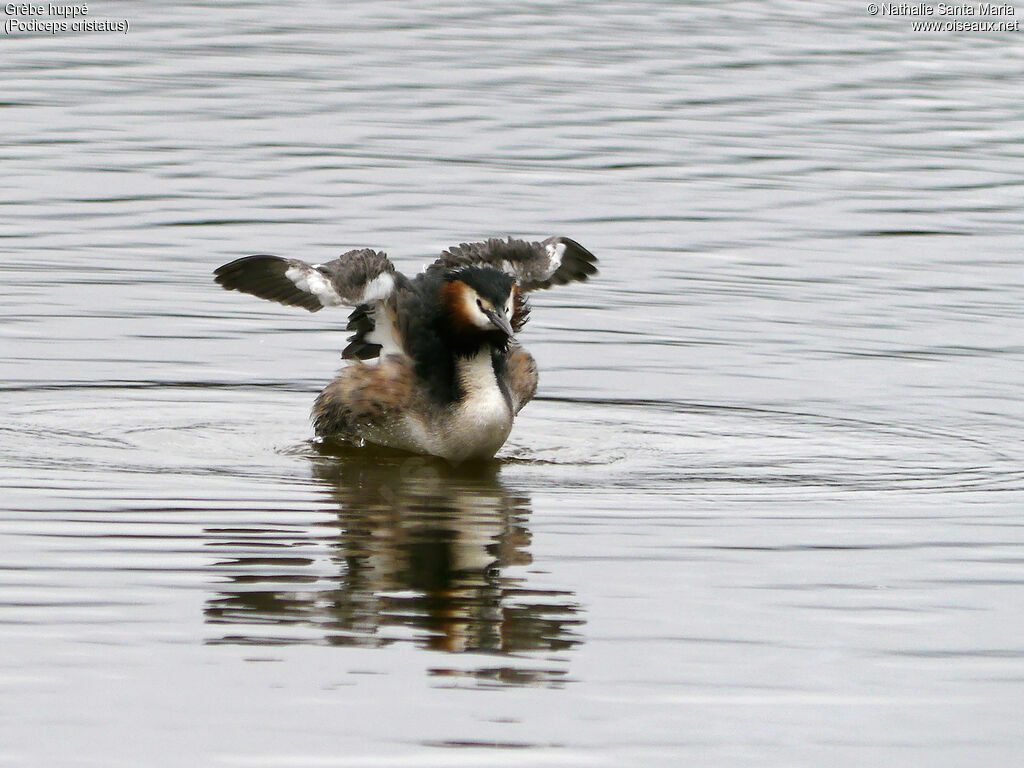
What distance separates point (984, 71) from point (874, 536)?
17.0m

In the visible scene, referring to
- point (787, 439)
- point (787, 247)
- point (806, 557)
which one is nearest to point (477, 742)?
point (806, 557)

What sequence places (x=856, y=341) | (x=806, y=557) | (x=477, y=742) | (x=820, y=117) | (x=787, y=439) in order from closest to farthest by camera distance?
1. (x=477, y=742)
2. (x=806, y=557)
3. (x=787, y=439)
4. (x=856, y=341)
5. (x=820, y=117)

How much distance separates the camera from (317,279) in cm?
1320

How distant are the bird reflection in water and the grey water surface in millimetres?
32

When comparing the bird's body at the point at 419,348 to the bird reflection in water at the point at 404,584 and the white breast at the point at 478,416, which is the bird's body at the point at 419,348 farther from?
the bird reflection in water at the point at 404,584

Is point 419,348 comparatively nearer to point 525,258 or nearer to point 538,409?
point 525,258

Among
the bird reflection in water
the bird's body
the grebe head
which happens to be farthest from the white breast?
the bird reflection in water

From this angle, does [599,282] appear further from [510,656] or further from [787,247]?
[510,656]

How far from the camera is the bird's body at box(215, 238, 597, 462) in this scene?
1303cm

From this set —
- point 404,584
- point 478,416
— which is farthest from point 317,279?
point 404,584

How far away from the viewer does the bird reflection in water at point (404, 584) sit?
8.89m

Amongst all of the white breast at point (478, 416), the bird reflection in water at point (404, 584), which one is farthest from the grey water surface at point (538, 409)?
the white breast at point (478, 416)

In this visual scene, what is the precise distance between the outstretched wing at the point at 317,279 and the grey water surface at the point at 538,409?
0.85 metres

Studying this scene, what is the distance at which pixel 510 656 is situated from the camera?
8742mm
